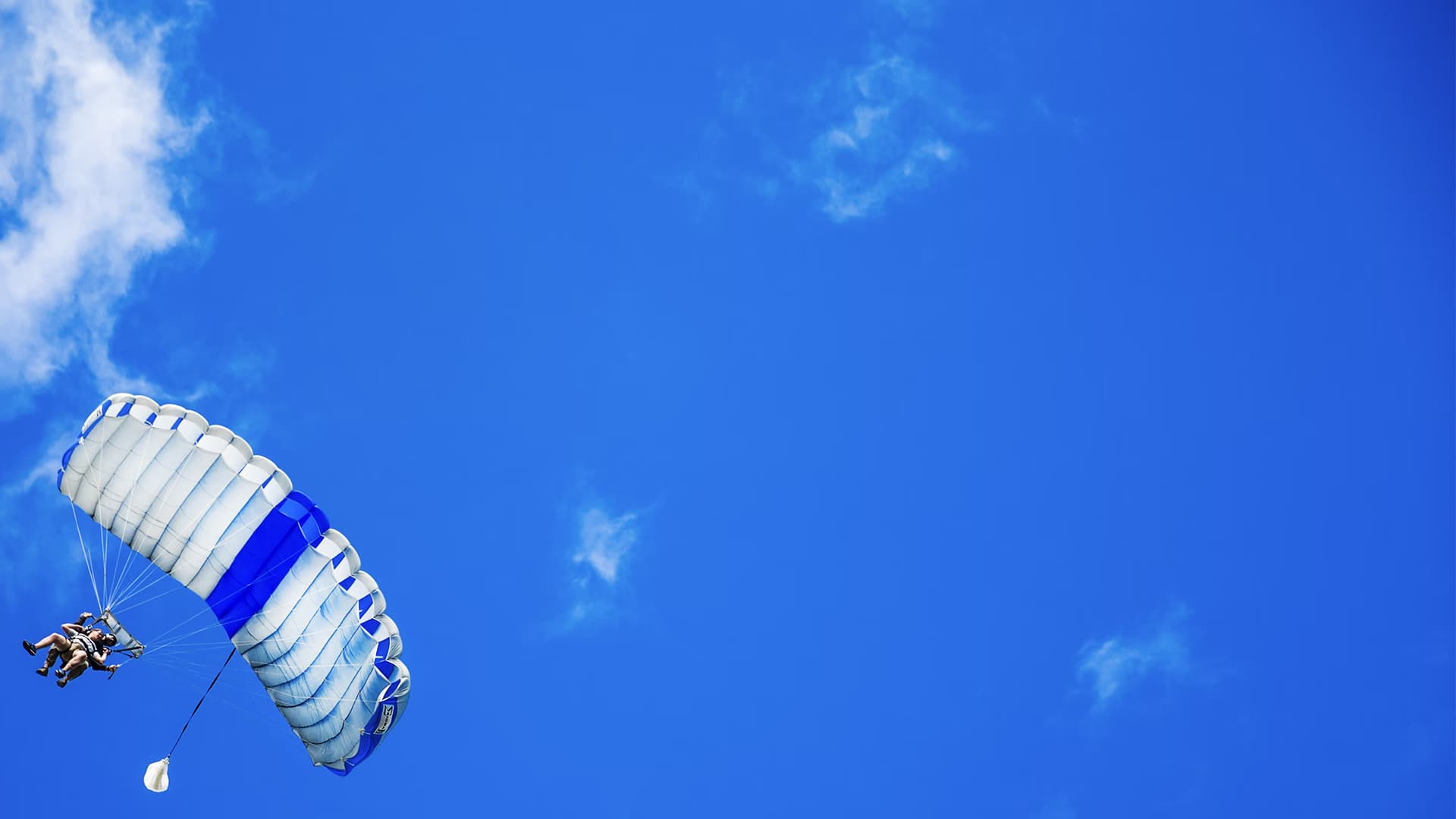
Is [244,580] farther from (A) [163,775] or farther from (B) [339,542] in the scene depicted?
(A) [163,775]

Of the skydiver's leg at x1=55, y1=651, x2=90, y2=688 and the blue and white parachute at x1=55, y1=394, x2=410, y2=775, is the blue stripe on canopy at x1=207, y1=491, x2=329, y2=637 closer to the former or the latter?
the blue and white parachute at x1=55, y1=394, x2=410, y2=775

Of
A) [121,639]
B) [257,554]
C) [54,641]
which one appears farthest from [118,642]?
[257,554]

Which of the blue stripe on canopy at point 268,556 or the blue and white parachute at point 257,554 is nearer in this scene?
A: the blue and white parachute at point 257,554

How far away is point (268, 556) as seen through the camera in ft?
78.7

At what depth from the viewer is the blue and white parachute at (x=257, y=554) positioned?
23.8m

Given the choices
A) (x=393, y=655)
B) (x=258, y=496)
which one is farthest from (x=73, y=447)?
(x=393, y=655)

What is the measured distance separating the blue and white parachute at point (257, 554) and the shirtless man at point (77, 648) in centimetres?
170

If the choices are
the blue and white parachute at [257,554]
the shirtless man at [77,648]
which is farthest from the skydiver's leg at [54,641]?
the blue and white parachute at [257,554]

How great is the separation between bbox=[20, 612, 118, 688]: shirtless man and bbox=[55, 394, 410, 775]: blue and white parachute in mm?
1703

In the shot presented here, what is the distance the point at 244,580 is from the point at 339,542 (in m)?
1.76

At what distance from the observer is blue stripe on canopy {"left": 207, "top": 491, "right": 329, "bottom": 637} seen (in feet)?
78.4

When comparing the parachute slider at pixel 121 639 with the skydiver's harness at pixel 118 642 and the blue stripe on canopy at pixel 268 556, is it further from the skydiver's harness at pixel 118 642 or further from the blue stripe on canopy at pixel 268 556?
the blue stripe on canopy at pixel 268 556

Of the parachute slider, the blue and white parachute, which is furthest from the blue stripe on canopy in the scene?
the parachute slider

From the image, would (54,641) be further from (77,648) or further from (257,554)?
(257,554)
